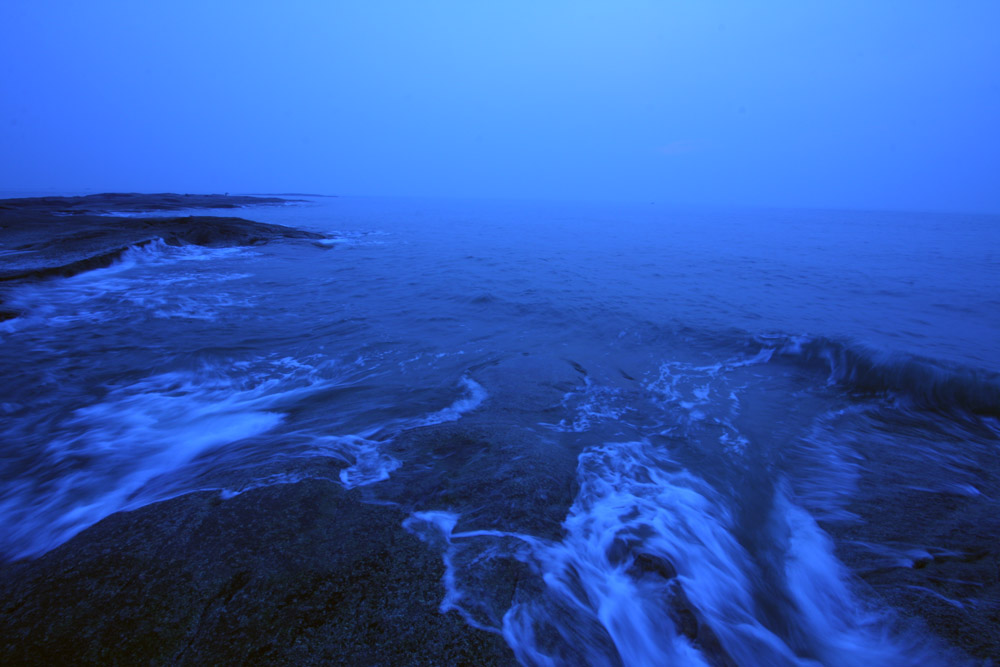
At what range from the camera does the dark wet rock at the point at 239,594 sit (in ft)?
7.24

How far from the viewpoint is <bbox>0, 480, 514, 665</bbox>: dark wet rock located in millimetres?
2207

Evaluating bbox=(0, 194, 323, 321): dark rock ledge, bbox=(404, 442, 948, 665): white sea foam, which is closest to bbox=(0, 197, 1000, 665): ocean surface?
bbox=(404, 442, 948, 665): white sea foam

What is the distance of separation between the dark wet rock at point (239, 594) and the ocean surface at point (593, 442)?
233 millimetres

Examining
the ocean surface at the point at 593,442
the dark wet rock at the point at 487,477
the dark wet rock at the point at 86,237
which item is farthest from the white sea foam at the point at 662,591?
the dark wet rock at the point at 86,237

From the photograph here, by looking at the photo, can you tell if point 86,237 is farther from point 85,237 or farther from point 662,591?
point 662,591

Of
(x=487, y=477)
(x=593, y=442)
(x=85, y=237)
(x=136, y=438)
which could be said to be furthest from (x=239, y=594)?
(x=85, y=237)

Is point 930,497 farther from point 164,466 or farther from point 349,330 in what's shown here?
point 349,330

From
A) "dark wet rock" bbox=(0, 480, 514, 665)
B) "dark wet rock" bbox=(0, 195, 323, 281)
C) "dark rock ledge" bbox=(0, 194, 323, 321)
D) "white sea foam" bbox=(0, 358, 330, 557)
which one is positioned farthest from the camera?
"dark wet rock" bbox=(0, 195, 323, 281)

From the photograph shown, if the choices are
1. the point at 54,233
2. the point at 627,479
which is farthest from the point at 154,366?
the point at 54,233

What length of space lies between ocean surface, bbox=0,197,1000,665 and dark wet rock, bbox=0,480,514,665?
23 cm

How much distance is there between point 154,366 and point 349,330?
2903 millimetres

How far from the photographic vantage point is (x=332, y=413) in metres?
5.07

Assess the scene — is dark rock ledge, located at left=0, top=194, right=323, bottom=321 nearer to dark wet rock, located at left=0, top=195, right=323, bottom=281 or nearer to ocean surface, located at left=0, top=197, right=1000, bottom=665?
dark wet rock, located at left=0, top=195, right=323, bottom=281

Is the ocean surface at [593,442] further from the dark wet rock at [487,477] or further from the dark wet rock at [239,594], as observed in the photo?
the dark wet rock at [239,594]
